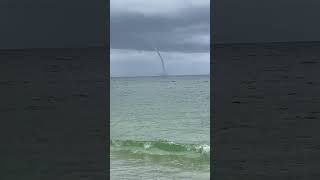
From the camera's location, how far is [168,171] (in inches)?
289

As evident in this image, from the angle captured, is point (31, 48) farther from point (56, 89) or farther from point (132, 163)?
point (132, 163)

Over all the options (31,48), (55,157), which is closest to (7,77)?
(31,48)

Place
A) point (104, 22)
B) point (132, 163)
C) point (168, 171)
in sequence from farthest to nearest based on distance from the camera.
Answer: point (132, 163)
point (168, 171)
point (104, 22)
